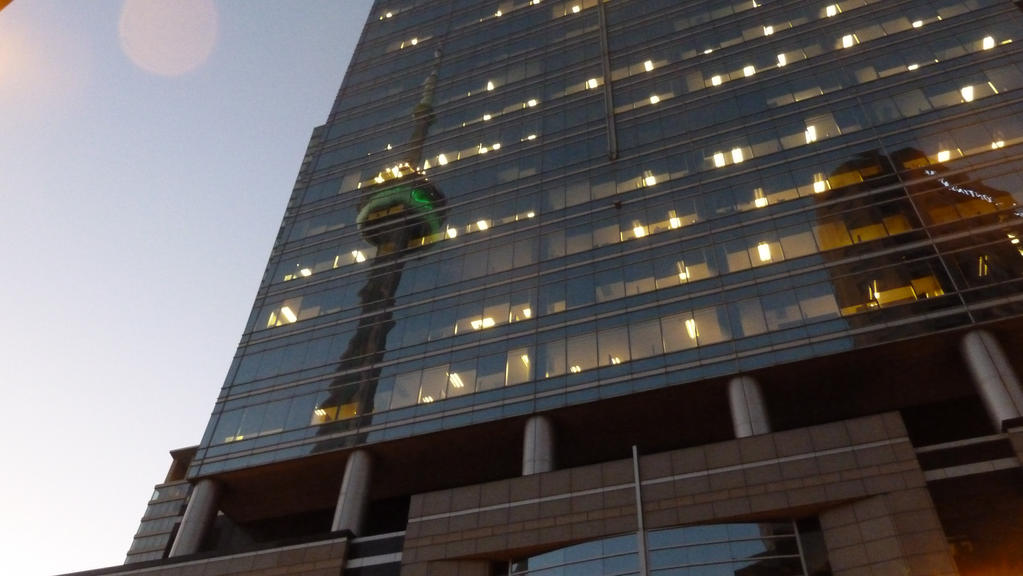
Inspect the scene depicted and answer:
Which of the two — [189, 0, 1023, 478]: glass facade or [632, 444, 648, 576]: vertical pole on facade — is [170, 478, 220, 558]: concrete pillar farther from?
[632, 444, 648, 576]: vertical pole on facade

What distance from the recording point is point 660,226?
161 feet

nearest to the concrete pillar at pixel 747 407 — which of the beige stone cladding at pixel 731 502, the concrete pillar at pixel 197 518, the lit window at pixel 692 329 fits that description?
the lit window at pixel 692 329

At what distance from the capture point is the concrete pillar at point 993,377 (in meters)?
34.2

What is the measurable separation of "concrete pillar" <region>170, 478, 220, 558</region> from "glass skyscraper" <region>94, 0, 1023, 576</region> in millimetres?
153

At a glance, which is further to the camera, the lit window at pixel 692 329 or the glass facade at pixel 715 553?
the lit window at pixel 692 329

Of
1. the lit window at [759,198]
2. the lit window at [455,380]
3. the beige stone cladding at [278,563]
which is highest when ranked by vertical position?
the lit window at [759,198]

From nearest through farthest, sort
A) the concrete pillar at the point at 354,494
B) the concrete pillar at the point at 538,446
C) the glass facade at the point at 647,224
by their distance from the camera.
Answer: the concrete pillar at the point at 538,446, the glass facade at the point at 647,224, the concrete pillar at the point at 354,494

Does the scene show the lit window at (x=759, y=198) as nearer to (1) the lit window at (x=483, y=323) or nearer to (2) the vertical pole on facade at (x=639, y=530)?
(1) the lit window at (x=483, y=323)

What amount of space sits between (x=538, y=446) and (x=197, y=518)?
20205 millimetres

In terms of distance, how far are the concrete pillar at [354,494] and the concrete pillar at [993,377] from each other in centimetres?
2989

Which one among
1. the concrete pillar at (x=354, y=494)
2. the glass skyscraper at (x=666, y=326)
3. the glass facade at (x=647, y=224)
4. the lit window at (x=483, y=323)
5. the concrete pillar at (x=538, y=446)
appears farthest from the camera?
the lit window at (x=483, y=323)

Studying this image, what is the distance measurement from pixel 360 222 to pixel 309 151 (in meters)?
17.5

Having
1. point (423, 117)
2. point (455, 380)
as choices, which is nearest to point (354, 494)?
point (455, 380)

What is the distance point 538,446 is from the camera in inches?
Answer: 1625
